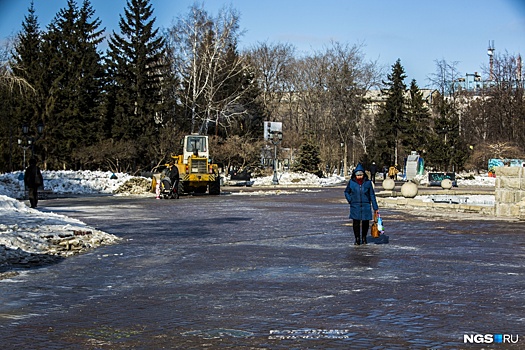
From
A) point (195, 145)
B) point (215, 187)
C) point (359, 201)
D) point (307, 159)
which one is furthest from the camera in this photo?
point (307, 159)

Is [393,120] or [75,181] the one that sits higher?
[393,120]

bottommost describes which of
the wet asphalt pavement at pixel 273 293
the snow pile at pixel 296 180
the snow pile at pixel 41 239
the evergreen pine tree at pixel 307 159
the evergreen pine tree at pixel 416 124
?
the wet asphalt pavement at pixel 273 293

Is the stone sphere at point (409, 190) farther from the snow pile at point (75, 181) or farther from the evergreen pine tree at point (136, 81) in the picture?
the evergreen pine tree at point (136, 81)

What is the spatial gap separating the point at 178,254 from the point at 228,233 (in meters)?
4.25

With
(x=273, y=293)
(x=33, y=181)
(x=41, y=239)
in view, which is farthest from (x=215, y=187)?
(x=273, y=293)

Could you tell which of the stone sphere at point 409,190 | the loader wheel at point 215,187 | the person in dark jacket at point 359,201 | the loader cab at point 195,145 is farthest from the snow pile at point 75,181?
the person in dark jacket at point 359,201

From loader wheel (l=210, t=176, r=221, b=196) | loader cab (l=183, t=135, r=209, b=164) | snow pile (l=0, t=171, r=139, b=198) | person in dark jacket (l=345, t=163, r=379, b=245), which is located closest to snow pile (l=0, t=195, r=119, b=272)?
person in dark jacket (l=345, t=163, r=379, b=245)

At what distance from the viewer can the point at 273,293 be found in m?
9.83

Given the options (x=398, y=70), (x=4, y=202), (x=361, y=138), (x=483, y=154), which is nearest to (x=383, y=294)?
(x=4, y=202)

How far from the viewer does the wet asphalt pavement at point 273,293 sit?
730cm

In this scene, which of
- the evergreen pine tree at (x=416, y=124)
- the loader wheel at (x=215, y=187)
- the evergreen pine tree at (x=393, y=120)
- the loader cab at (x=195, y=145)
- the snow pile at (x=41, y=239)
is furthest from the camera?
the evergreen pine tree at (x=393, y=120)

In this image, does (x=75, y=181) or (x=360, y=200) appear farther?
(x=75, y=181)

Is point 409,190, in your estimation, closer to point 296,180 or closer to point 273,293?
point 273,293

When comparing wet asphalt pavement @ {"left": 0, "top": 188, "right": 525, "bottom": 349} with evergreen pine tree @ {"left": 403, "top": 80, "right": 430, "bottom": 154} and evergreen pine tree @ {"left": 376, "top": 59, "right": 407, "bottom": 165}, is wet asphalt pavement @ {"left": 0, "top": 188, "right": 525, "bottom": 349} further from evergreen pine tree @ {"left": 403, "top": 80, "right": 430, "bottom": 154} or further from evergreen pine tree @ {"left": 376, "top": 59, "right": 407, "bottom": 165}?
evergreen pine tree @ {"left": 376, "top": 59, "right": 407, "bottom": 165}
